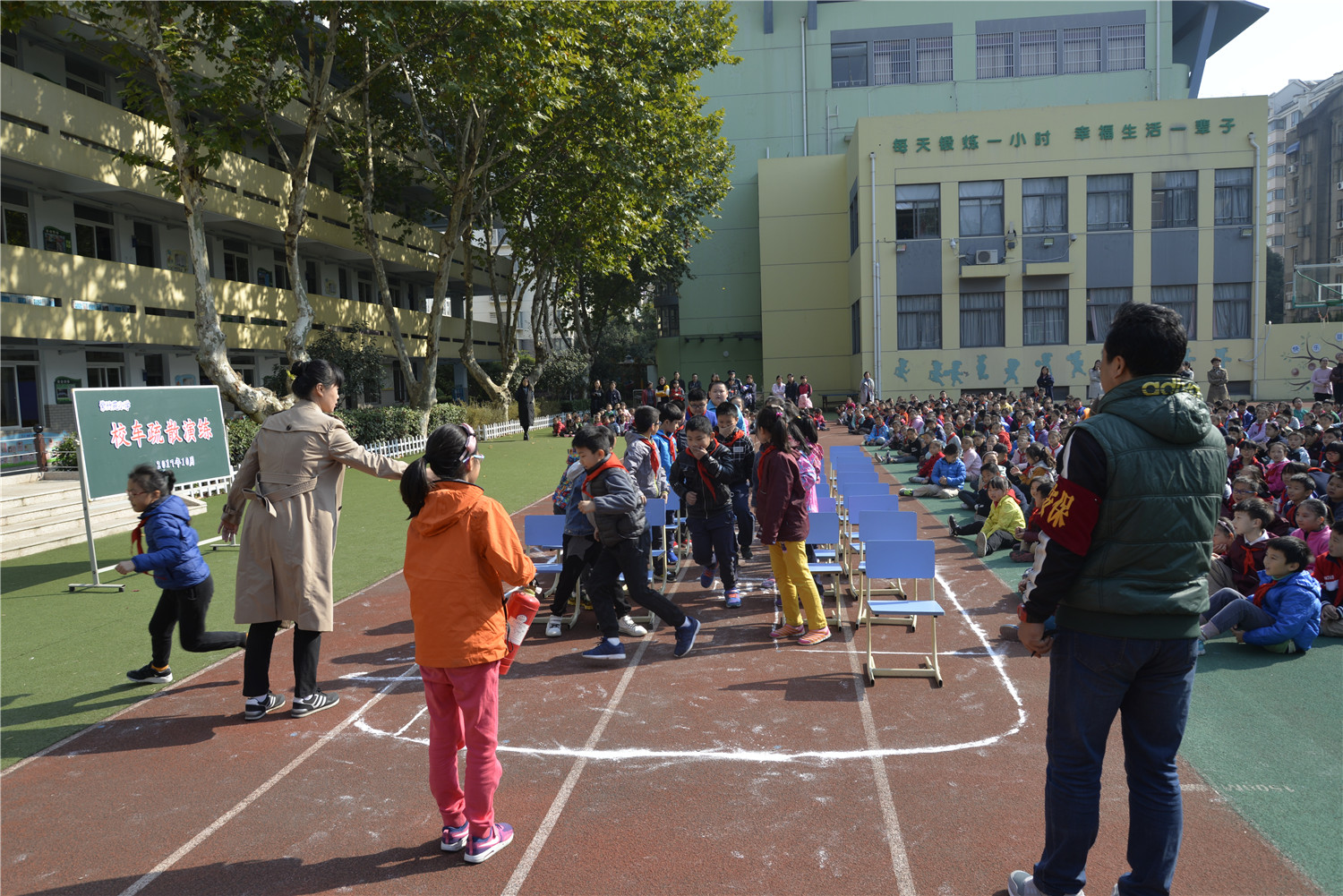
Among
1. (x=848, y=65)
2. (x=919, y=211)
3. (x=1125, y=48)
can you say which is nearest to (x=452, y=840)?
(x=919, y=211)

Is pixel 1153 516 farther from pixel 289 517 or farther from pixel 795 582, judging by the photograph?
pixel 289 517

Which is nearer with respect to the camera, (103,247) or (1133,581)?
(1133,581)

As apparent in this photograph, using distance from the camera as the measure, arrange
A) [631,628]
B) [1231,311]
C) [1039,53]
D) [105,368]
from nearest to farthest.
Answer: [631,628] → [105,368] → [1231,311] → [1039,53]

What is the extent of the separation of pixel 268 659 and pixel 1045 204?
32344mm

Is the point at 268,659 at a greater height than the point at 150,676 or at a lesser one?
greater

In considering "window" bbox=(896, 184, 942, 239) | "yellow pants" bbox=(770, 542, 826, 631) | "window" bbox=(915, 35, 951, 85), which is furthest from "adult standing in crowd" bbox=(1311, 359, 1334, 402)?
"window" bbox=(915, 35, 951, 85)

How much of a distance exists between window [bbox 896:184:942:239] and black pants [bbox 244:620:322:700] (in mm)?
30089

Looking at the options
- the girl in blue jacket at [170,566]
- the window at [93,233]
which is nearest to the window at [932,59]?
the window at [93,233]

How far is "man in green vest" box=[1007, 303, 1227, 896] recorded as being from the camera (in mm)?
2822

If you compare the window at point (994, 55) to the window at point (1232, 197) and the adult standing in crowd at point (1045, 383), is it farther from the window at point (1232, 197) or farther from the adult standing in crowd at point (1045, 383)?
the adult standing in crowd at point (1045, 383)

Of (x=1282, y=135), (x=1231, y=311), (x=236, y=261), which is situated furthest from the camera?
(x=1282, y=135)

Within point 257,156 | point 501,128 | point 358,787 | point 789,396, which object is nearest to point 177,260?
point 257,156

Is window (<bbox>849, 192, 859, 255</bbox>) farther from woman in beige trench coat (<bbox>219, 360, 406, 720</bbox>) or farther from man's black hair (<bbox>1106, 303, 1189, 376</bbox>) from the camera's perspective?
man's black hair (<bbox>1106, 303, 1189, 376</bbox>)

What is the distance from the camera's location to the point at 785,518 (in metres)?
6.58
